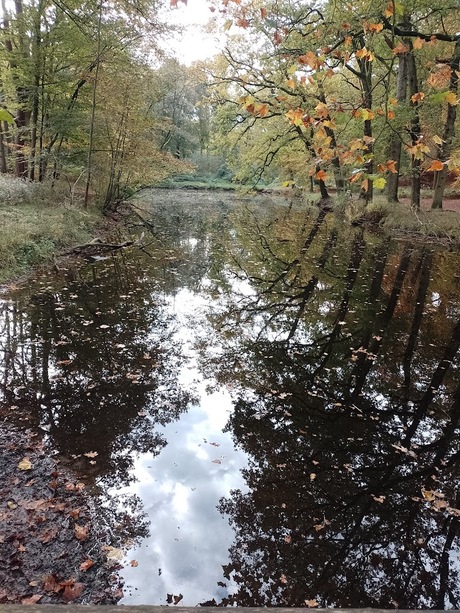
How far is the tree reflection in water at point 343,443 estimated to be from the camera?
3.03 meters

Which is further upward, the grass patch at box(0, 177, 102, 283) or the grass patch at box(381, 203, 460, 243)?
the grass patch at box(381, 203, 460, 243)

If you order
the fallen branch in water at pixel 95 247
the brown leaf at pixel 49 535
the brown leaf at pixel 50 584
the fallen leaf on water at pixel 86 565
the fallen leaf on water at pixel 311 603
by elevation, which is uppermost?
the fallen branch in water at pixel 95 247

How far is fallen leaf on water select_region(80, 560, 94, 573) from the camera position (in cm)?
287

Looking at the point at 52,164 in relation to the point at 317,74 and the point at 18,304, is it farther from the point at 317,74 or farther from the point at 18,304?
the point at 317,74

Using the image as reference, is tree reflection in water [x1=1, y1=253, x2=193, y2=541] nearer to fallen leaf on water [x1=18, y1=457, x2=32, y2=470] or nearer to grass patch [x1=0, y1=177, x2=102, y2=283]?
fallen leaf on water [x1=18, y1=457, x2=32, y2=470]

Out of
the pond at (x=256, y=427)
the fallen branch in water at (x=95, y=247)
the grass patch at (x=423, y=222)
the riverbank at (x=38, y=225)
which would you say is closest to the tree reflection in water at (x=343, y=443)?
the pond at (x=256, y=427)

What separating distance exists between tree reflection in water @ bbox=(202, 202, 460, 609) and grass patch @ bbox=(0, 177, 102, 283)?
487 centimetres

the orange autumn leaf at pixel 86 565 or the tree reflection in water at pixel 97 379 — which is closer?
the orange autumn leaf at pixel 86 565

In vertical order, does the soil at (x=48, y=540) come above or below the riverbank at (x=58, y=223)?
below

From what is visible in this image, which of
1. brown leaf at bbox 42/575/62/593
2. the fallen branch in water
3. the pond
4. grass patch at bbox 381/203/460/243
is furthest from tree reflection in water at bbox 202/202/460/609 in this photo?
grass patch at bbox 381/203/460/243

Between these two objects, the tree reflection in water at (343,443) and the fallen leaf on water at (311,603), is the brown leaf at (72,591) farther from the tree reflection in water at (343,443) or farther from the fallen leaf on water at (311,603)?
the fallen leaf on water at (311,603)

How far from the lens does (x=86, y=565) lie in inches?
114

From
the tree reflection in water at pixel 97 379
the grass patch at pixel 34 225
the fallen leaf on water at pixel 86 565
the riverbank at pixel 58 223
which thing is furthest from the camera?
the riverbank at pixel 58 223

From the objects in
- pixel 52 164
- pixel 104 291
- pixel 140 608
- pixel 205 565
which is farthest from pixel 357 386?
pixel 52 164
